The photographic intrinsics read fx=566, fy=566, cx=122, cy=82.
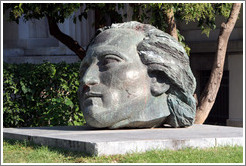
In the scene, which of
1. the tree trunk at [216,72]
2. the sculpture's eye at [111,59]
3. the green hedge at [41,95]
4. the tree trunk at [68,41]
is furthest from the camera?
the tree trunk at [68,41]

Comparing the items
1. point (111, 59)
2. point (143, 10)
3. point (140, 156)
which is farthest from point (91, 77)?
point (143, 10)

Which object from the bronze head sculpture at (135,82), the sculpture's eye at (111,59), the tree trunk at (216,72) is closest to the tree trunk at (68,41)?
the tree trunk at (216,72)

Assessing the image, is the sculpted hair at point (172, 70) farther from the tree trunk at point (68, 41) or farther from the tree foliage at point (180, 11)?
the tree trunk at point (68, 41)

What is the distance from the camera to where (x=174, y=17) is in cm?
1121

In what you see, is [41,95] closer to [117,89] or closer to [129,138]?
[117,89]

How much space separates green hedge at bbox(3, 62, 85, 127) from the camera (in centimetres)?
1040

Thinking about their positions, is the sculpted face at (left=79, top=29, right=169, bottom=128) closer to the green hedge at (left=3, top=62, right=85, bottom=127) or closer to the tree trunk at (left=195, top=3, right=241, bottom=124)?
the green hedge at (left=3, top=62, right=85, bottom=127)

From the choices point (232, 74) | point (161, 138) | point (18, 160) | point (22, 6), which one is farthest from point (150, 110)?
point (232, 74)

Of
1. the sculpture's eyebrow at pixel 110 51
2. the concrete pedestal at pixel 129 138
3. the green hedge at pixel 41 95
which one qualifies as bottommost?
the concrete pedestal at pixel 129 138

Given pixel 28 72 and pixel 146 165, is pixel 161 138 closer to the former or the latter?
pixel 146 165

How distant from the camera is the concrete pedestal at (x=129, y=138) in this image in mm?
→ 6340

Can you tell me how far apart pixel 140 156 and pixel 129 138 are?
2.10 ft

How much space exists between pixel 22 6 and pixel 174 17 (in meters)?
2.99

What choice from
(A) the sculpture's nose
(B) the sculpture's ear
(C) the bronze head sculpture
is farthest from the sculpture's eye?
(B) the sculpture's ear
